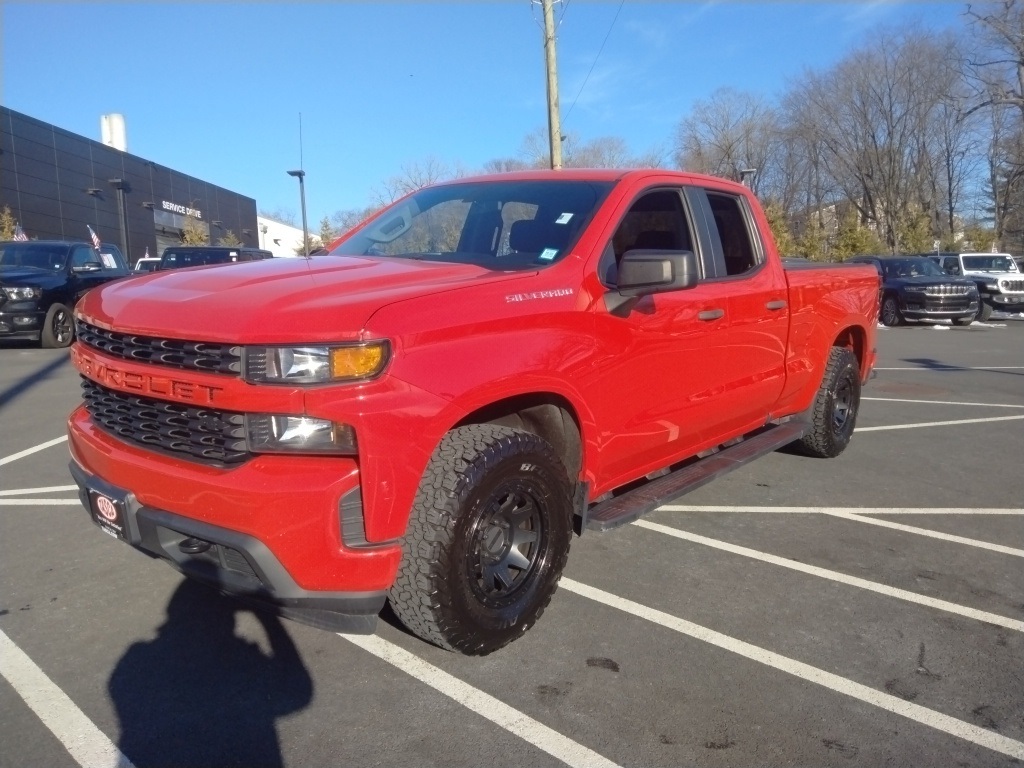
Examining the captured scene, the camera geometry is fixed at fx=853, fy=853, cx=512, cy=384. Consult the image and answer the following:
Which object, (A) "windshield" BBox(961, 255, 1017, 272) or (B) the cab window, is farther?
(A) "windshield" BBox(961, 255, 1017, 272)

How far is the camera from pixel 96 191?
34156mm

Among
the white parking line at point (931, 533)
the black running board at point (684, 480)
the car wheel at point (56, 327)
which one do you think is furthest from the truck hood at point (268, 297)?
the car wheel at point (56, 327)

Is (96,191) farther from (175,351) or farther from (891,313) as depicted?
(175,351)

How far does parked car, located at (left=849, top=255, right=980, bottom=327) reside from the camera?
1984 cm

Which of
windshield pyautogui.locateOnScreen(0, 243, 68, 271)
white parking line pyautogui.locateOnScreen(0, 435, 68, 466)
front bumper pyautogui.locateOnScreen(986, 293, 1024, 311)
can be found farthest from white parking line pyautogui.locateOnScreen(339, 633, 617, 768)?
front bumper pyautogui.locateOnScreen(986, 293, 1024, 311)

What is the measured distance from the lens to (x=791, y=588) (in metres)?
3.98

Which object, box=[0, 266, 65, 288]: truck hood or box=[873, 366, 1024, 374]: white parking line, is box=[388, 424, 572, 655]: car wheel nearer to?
box=[873, 366, 1024, 374]: white parking line

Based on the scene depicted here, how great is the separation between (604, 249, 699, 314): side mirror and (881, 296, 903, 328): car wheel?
752 inches

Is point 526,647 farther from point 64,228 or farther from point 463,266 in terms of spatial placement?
point 64,228

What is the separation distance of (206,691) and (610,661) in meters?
1.47

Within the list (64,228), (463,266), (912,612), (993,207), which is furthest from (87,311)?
(993,207)

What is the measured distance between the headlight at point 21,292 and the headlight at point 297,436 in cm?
1207

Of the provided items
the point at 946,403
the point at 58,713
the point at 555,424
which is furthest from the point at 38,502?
the point at 946,403

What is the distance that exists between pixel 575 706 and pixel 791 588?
151 centimetres
